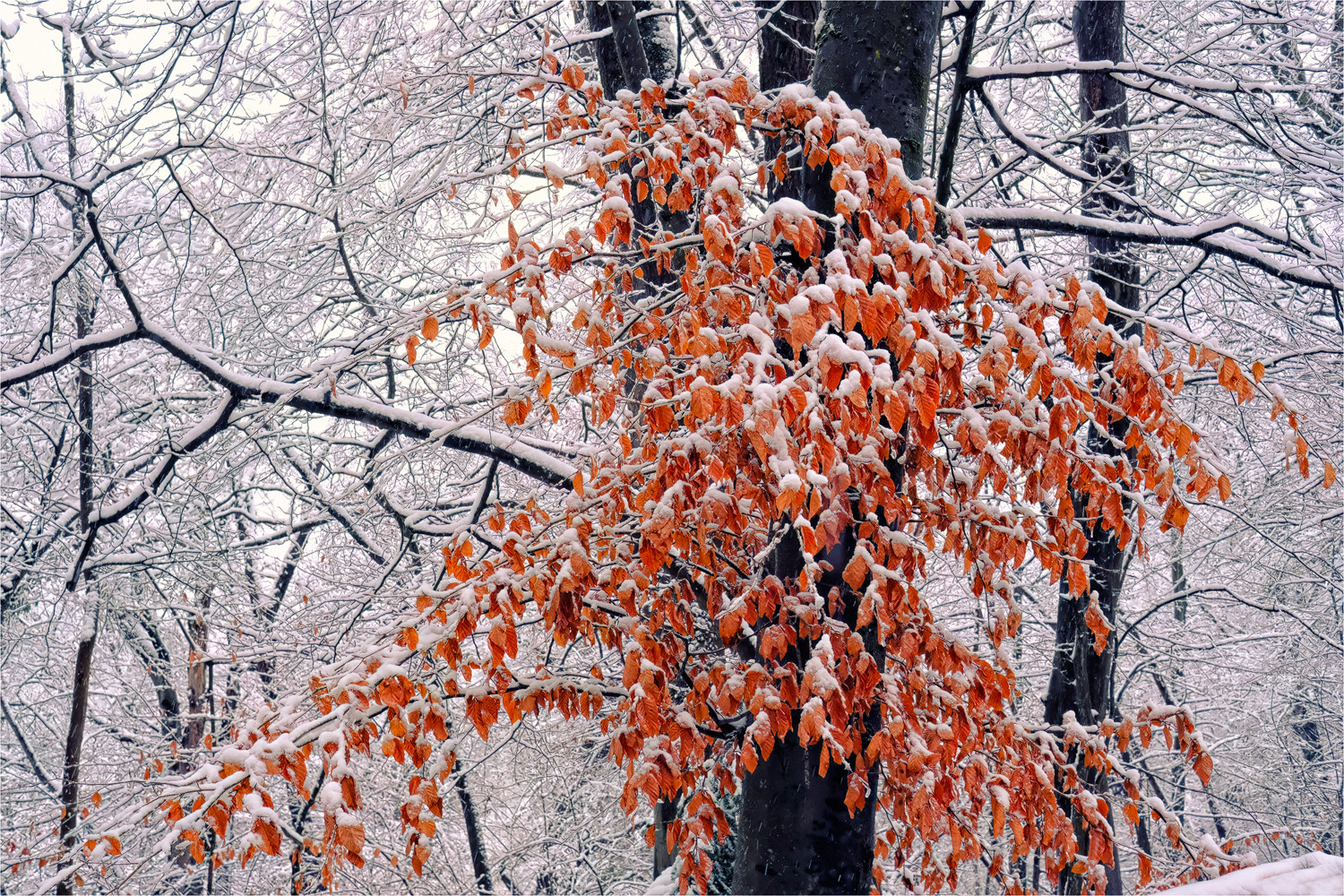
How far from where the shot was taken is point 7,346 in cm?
816

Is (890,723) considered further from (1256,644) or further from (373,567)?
(1256,644)

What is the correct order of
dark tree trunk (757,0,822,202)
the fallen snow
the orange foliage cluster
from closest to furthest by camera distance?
the fallen snow, the orange foliage cluster, dark tree trunk (757,0,822,202)

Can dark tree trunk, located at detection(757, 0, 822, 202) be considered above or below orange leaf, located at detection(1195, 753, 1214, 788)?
above

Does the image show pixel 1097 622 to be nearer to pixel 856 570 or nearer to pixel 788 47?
pixel 856 570

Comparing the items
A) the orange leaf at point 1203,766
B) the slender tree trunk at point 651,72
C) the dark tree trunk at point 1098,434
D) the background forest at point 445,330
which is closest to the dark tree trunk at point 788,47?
the background forest at point 445,330

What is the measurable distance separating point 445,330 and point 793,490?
5.97 metres

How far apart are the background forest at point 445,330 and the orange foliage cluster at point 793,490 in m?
0.32

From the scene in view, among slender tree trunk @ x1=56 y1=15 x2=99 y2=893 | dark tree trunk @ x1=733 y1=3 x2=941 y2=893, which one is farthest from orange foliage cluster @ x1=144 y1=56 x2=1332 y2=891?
slender tree trunk @ x1=56 y1=15 x2=99 y2=893

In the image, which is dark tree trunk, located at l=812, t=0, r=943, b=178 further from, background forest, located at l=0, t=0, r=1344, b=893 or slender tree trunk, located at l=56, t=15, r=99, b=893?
slender tree trunk, located at l=56, t=15, r=99, b=893

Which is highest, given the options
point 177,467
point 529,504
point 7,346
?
point 7,346

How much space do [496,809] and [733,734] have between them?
9.61 meters

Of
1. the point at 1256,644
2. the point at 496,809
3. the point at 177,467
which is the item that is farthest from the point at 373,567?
the point at 1256,644

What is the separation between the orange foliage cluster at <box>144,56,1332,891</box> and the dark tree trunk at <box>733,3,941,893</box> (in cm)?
14

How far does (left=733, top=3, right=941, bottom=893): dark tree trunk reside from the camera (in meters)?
3.62
